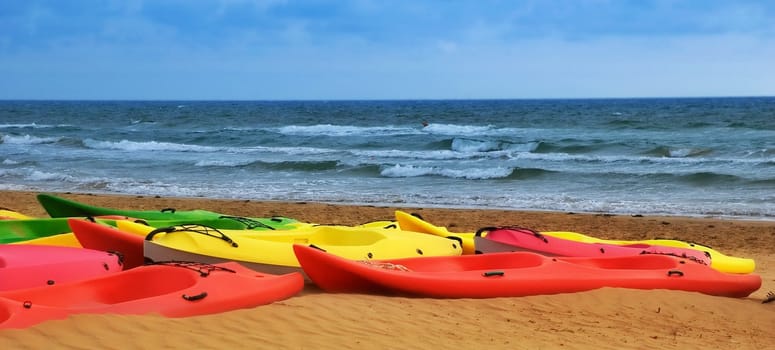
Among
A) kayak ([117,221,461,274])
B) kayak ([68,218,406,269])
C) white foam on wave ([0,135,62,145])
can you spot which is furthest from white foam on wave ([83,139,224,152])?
kayak ([68,218,406,269])

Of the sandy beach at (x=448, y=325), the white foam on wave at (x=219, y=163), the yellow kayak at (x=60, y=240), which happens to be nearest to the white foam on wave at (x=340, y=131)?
the white foam on wave at (x=219, y=163)

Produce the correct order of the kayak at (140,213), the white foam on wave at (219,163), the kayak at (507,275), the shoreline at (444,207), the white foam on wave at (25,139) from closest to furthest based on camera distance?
the kayak at (507,275) → the kayak at (140,213) → the shoreline at (444,207) → the white foam on wave at (219,163) → the white foam on wave at (25,139)

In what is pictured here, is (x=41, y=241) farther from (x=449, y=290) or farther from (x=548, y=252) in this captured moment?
(x=548, y=252)

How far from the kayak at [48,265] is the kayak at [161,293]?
9.8 inches

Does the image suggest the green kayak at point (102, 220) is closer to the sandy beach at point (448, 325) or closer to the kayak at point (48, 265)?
the kayak at point (48, 265)

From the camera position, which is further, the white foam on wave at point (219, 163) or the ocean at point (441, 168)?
the white foam on wave at point (219, 163)

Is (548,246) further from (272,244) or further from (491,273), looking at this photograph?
(272,244)

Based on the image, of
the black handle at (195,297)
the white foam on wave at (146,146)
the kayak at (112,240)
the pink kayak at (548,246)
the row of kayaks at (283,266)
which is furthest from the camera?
the white foam on wave at (146,146)

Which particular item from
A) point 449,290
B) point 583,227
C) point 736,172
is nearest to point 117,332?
point 449,290

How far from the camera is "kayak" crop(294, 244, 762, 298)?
580 cm

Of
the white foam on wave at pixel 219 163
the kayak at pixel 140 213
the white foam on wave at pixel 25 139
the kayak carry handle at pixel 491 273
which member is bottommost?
the white foam on wave at pixel 219 163

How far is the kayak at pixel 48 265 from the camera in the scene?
213 inches

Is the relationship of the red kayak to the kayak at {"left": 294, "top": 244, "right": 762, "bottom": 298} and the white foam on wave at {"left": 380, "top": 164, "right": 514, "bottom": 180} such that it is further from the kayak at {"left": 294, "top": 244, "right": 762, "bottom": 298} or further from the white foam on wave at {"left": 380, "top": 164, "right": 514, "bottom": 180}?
the white foam on wave at {"left": 380, "top": 164, "right": 514, "bottom": 180}

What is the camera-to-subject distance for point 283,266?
618cm
